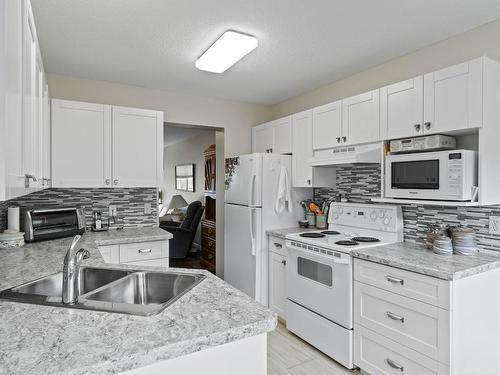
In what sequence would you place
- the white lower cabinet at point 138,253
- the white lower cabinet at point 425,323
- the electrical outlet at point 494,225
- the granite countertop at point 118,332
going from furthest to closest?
the white lower cabinet at point 138,253, the electrical outlet at point 494,225, the white lower cabinet at point 425,323, the granite countertop at point 118,332

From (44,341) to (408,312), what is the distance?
75.8 inches

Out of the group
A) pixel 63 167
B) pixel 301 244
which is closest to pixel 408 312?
pixel 301 244

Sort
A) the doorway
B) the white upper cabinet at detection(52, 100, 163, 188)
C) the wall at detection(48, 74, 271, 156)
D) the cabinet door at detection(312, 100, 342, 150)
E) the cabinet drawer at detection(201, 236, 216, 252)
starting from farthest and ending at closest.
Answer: the cabinet drawer at detection(201, 236, 216, 252) < the doorway < the wall at detection(48, 74, 271, 156) < the cabinet door at detection(312, 100, 342, 150) < the white upper cabinet at detection(52, 100, 163, 188)

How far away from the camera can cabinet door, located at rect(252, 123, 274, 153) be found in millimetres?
3891

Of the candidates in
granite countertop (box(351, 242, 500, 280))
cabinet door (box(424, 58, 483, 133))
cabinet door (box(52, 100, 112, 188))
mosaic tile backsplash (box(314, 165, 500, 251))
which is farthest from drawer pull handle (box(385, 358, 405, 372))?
cabinet door (box(52, 100, 112, 188))

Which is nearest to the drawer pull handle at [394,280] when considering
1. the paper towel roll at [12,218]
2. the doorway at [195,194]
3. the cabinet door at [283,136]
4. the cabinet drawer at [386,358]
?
the cabinet drawer at [386,358]

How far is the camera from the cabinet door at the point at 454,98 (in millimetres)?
2033

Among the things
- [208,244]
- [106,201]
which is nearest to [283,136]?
[106,201]

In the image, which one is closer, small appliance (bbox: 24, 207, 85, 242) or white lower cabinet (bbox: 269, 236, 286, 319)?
small appliance (bbox: 24, 207, 85, 242)

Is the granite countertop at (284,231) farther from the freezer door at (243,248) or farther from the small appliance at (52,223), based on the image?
the small appliance at (52,223)

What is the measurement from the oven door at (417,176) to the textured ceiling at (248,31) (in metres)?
0.91

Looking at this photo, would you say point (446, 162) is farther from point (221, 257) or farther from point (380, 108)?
point (221, 257)

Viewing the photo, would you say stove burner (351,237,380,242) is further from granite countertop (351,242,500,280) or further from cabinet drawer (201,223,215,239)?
cabinet drawer (201,223,215,239)

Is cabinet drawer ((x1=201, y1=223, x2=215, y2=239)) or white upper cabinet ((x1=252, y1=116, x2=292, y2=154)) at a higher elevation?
white upper cabinet ((x1=252, y1=116, x2=292, y2=154))
